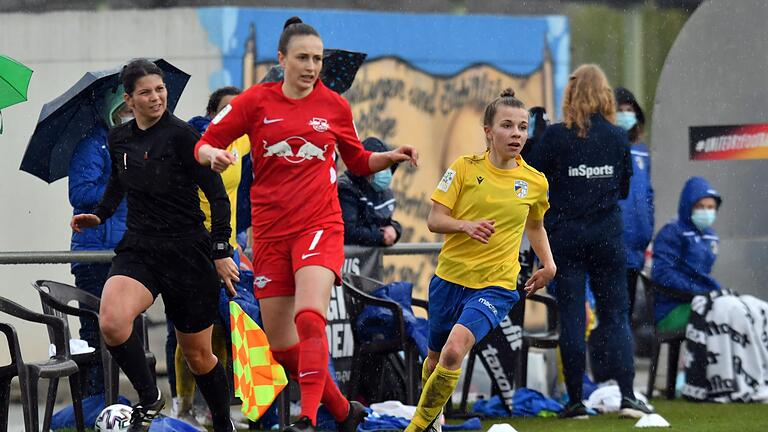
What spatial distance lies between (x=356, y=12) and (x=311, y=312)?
5.41 m

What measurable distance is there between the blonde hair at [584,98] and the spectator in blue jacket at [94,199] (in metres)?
2.90

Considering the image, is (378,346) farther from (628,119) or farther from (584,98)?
(628,119)

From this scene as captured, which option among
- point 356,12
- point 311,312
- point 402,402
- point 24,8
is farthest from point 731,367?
point 24,8

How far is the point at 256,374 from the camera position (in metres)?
9.25

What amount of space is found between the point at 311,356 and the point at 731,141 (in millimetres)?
6990

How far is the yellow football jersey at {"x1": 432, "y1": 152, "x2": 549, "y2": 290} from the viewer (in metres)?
8.16

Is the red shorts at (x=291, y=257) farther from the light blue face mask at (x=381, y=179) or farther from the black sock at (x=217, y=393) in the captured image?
the light blue face mask at (x=381, y=179)

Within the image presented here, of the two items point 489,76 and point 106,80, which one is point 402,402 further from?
point 489,76

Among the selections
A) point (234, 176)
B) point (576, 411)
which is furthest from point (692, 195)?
point (234, 176)

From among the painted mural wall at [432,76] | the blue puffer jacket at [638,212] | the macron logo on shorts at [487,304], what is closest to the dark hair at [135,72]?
the macron logo on shorts at [487,304]

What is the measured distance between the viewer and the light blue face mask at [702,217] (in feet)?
41.3

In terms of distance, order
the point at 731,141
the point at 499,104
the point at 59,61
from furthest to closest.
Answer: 1. the point at 731,141
2. the point at 59,61
3. the point at 499,104

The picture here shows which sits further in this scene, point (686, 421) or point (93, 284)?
point (686, 421)

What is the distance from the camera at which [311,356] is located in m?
7.56
